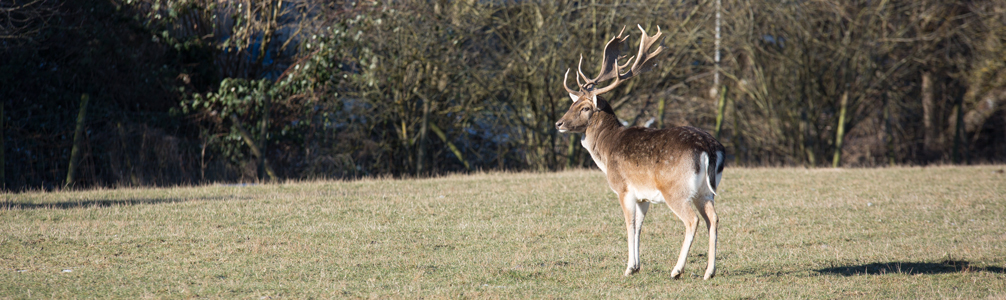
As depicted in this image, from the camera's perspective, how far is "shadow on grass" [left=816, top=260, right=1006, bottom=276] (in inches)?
279

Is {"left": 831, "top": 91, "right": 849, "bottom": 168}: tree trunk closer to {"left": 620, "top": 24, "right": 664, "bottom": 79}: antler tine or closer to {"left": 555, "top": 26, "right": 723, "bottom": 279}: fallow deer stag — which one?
{"left": 620, "top": 24, "right": 664, "bottom": 79}: antler tine

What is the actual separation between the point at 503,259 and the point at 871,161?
50.9ft

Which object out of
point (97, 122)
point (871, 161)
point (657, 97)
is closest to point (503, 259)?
point (97, 122)

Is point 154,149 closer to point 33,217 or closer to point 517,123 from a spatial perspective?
point 33,217

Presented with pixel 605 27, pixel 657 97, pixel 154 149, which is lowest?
pixel 154 149

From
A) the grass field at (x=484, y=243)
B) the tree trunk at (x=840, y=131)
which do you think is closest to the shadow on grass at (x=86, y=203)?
the grass field at (x=484, y=243)

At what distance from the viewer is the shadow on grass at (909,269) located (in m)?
7.09

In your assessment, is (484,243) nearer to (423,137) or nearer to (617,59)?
(617,59)

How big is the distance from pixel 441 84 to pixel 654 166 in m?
11.5

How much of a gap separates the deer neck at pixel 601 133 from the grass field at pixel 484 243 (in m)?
0.98

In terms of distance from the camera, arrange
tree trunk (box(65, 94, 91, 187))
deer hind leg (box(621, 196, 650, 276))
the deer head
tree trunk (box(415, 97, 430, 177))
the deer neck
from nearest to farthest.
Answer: deer hind leg (box(621, 196, 650, 276)), the deer neck, the deer head, tree trunk (box(65, 94, 91, 187)), tree trunk (box(415, 97, 430, 177))

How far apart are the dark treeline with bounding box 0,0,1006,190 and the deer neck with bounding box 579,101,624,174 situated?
356 inches

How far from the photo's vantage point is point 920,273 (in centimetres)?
704

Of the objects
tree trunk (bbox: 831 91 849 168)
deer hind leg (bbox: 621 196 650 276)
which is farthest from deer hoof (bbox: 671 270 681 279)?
tree trunk (bbox: 831 91 849 168)
